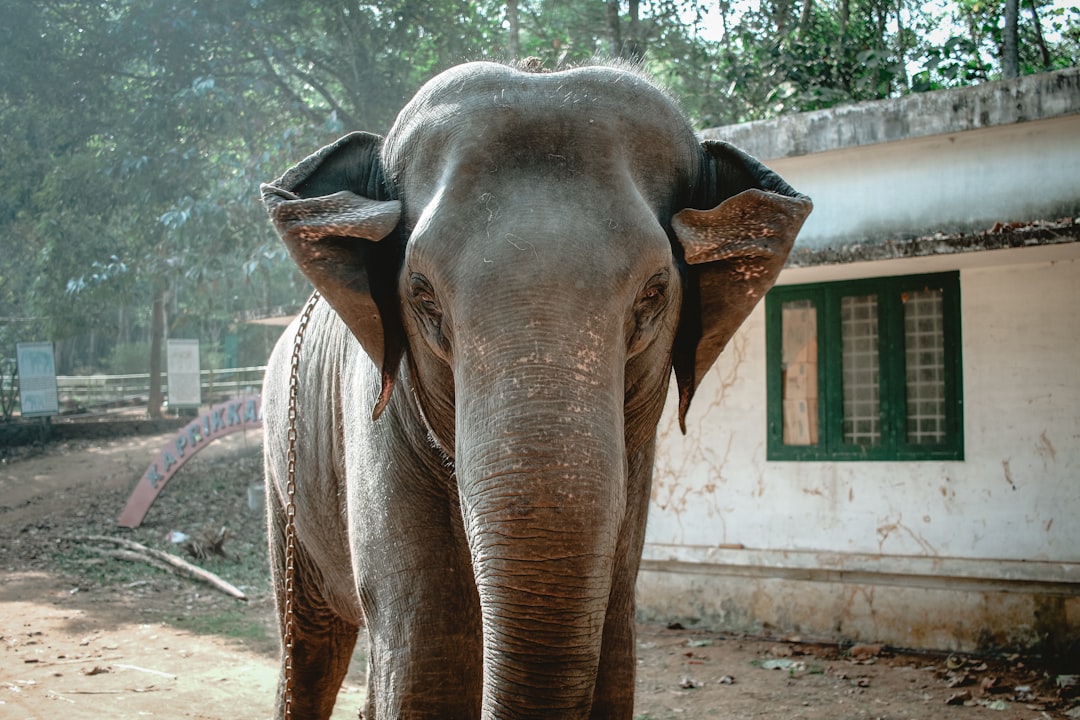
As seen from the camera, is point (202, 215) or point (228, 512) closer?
point (228, 512)

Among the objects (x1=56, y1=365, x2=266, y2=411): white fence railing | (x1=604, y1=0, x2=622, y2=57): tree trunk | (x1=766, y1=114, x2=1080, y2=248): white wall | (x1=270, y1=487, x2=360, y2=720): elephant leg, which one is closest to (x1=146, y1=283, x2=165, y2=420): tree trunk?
(x1=56, y1=365, x2=266, y2=411): white fence railing

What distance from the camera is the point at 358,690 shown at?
7520 mm

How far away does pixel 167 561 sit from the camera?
11.7 metres

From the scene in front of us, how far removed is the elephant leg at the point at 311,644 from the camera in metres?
4.55

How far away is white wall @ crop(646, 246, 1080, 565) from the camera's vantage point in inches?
301

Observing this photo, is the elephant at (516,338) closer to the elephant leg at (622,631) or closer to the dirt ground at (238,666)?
the elephant leg at (622,631)

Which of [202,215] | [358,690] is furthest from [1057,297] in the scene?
[202,215]

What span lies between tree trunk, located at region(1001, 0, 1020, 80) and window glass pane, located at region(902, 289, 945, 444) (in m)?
3.58

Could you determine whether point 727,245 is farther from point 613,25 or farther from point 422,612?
point 613,25

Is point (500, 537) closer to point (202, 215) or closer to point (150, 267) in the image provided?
point (202, 215)

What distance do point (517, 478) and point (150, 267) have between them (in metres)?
17.6

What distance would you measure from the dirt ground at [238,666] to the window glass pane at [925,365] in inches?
67.4

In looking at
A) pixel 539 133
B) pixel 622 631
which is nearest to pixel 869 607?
pixel 622 631

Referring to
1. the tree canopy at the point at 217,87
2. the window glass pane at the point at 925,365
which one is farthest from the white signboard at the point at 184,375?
the window glass pane at the point at 925,365
